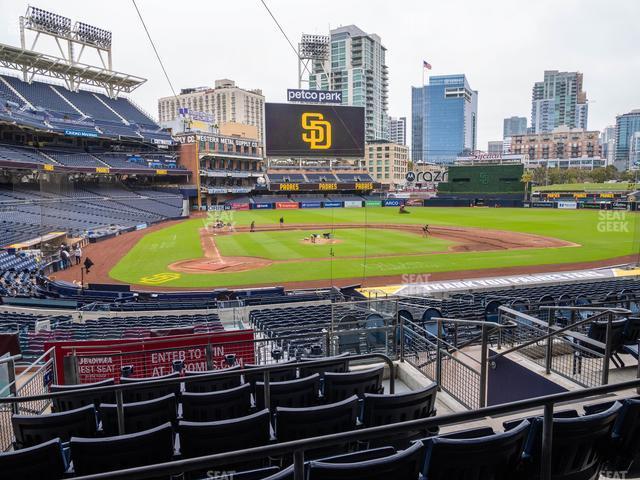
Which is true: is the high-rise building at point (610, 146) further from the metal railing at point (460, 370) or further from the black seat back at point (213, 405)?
the black seat back at point (213, 405)

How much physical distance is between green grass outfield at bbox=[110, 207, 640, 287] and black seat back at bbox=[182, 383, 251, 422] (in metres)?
15.7

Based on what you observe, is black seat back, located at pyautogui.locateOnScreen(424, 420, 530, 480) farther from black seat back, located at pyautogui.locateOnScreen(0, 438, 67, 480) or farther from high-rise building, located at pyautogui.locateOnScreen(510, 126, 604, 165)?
high-rise building, located at pyautogui.locateOnScreen(510, 126, 604, 165)

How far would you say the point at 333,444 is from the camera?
253cm

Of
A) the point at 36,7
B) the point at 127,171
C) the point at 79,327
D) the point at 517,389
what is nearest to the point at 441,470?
the point at 517,389

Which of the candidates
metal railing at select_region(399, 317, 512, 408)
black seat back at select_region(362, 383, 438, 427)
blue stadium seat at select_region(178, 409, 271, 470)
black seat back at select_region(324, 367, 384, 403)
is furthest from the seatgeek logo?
blue stadium seat at select_region(178, 409, 271, 470)

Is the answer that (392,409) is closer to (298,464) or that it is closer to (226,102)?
(298,464)

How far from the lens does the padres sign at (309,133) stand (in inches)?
586

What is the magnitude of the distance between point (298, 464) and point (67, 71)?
2793 inches

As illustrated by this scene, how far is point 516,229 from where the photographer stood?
1619 inches

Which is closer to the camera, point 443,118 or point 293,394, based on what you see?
point 293,394

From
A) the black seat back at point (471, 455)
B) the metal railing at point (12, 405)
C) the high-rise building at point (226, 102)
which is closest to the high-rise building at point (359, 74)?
the metal railing at point (12, 405)

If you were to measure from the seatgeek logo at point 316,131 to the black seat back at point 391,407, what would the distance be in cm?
1168

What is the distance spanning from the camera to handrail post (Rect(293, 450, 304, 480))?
98.5 inches

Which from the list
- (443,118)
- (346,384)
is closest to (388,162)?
(443,118)
